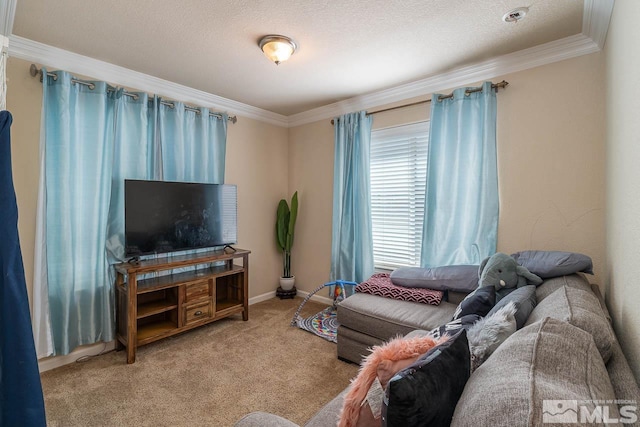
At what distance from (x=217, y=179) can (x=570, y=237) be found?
11.2 ft

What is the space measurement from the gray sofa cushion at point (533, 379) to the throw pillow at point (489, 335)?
21 cm

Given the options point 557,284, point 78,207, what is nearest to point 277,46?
point 78,207

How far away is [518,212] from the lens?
250cm

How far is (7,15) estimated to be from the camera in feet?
6.12

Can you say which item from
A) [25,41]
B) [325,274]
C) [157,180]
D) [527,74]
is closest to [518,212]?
[527,74]

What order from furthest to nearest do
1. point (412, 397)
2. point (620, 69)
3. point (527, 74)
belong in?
1. point (527, 74)
2. point (620, 69)
3. point (412, 397)

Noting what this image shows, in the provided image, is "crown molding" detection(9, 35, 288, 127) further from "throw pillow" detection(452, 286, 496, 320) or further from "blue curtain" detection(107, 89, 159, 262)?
"throw pillow" detection(452, 286, 496, 320)

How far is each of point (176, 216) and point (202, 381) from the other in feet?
5.09

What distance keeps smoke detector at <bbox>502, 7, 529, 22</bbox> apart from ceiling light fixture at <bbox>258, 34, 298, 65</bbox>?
147 centimetres

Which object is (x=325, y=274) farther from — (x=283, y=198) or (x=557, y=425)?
(x=557, y=425)

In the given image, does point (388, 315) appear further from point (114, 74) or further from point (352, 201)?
point (114, 74)

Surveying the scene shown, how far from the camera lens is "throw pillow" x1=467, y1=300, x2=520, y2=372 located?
1041 millimetres

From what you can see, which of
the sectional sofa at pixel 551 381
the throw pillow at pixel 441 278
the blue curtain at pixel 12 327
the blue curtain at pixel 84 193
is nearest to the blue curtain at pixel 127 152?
the blue curtain at pixel 84 193

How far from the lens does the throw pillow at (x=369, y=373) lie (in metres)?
0.88
